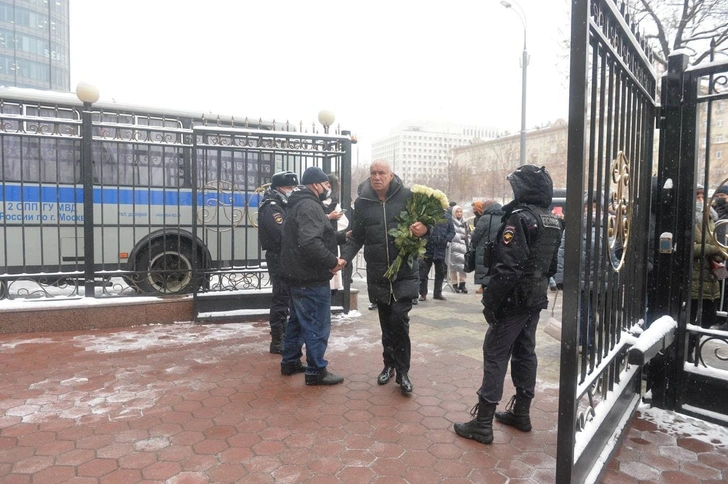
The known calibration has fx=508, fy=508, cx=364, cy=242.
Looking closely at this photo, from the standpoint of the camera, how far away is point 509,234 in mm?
3240

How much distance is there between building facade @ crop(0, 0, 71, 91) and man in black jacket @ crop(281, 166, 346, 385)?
198ft

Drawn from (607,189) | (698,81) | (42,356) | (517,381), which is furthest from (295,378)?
(698,81)

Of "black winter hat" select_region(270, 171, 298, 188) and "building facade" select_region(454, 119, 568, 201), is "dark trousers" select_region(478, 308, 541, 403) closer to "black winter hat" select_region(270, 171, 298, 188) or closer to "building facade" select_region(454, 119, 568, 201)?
"black winter hat" select_region(270, 171, 298, 188)

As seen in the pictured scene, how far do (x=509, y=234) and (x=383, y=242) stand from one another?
51.1 inches

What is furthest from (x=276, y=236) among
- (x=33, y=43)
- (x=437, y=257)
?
(x=33, y=43)

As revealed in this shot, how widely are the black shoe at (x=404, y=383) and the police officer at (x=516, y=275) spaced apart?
2.58 feet

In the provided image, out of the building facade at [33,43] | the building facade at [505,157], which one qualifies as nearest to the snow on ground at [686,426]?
the building facade at [505,157]

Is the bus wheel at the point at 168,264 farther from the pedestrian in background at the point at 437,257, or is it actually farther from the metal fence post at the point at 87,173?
the pedestrian in background at the point at 437,257

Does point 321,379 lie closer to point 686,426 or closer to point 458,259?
point 686,426

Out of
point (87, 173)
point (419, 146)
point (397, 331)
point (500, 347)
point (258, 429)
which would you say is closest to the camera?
point (500, 347)

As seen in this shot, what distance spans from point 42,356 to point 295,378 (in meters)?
2.71

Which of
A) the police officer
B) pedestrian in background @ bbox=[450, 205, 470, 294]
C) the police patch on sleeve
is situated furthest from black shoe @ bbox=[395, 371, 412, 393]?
pedestrian in background @ bbox=[450, 205, 470, 294]

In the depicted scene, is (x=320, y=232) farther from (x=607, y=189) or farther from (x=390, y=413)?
(x=607, y=189)

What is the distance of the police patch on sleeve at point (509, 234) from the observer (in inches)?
127
